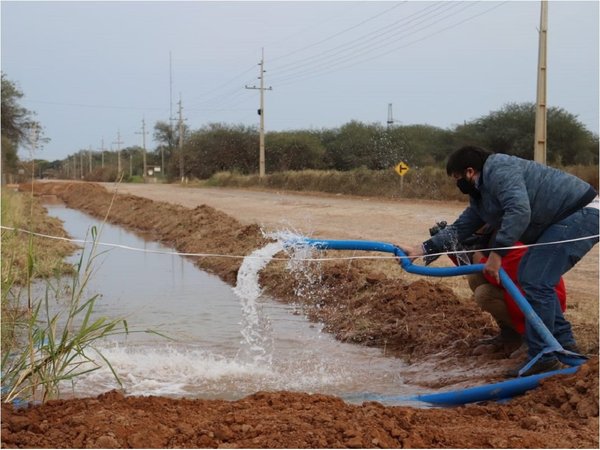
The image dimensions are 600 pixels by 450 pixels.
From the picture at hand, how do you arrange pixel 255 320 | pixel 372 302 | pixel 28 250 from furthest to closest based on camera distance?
1. pixel 255 320
2. pixel 372 302
3. pixel 28 250

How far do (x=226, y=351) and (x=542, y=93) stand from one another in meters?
16.7

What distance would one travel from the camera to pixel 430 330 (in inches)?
317

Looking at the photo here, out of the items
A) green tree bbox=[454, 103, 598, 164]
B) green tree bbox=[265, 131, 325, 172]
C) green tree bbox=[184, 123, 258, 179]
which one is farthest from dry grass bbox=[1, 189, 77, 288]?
green tree bbox=[184, 123, 258, 179]

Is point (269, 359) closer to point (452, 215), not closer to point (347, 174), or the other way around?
point (452, 215)

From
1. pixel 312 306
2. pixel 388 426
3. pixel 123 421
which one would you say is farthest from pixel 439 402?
pixel 312 306

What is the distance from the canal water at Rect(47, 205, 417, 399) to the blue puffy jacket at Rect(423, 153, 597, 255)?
173cm

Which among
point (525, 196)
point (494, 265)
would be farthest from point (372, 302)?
point (525, 196)

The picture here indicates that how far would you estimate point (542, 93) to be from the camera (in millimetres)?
22281

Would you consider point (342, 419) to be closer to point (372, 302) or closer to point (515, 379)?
point (515, 379)

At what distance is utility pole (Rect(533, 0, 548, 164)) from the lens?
72.2 ft

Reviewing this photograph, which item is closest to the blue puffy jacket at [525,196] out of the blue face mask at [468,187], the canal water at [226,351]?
the blue face mask at [468,187]

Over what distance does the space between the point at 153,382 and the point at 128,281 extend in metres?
6.92

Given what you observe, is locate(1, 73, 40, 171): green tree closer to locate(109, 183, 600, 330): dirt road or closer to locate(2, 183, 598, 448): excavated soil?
locate(109, 183, 600, 330): dirt road

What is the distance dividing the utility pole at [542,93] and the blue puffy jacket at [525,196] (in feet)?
→ 55.2
